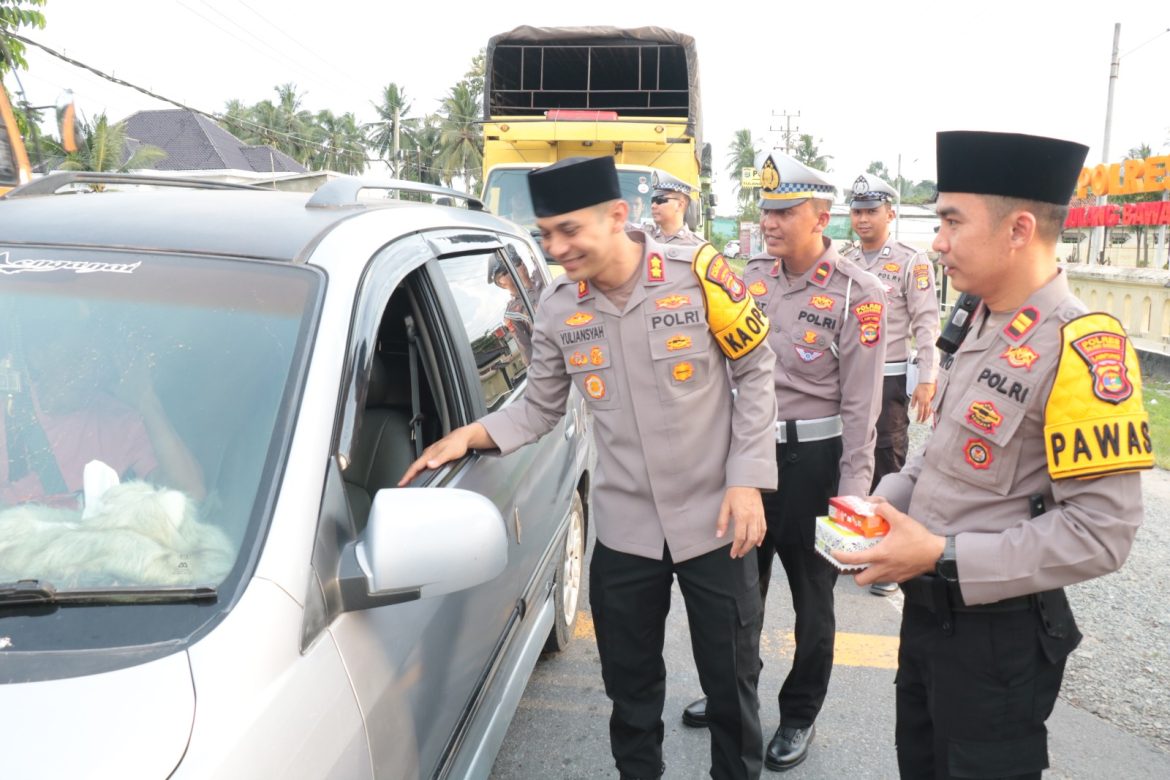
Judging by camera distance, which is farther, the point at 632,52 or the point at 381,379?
the point at 632,52

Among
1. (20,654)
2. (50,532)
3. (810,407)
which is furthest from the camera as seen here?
(810,407)

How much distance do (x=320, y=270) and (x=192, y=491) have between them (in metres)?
0.55

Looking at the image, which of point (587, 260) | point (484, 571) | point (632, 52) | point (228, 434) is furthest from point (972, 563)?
point (632, 52)

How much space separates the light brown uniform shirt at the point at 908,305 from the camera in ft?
16.1

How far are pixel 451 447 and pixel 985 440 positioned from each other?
1.26 metres

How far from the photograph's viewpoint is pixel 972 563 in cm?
168

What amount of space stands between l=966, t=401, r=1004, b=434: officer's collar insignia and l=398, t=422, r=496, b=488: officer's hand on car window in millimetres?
1217

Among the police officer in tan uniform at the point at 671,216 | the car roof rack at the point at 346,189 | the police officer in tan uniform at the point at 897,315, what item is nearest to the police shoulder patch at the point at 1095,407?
the car roof rack at the point at 346,189

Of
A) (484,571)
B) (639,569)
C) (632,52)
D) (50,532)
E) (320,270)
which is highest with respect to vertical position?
(632,52)

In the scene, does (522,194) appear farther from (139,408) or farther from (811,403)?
(139,408)

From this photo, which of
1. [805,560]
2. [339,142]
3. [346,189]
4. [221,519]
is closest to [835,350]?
[805,560]

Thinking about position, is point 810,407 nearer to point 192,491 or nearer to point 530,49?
point 192,491

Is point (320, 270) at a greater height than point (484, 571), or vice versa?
point (320, 270)

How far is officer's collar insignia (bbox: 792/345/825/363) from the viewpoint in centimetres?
310
